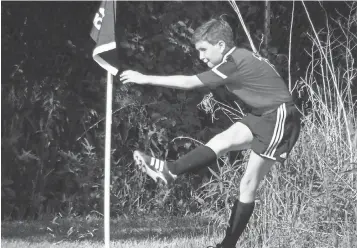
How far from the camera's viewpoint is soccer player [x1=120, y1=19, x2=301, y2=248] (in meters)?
5.59

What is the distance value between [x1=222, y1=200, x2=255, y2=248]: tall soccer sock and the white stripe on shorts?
0.43 metres

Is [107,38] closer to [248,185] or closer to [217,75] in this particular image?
[217,75]

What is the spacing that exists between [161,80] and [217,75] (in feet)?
1.14

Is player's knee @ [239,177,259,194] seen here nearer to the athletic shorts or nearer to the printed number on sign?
the athletic shorts

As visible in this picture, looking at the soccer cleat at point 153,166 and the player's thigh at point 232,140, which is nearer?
the soccer cleat at point 153,166

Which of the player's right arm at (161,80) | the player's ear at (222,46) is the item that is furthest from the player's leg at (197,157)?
the player's ear at (222,46)

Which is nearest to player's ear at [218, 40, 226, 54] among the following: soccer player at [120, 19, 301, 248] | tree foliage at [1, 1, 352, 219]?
soccer player at [120, 19, 301, 248]

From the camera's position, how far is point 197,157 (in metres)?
5.61

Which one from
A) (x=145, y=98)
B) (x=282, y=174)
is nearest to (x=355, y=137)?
(x=282, y=174)

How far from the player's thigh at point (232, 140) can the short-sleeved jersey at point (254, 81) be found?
0.15 m

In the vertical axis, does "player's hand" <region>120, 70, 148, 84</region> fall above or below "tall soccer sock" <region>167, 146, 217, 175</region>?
Result: above

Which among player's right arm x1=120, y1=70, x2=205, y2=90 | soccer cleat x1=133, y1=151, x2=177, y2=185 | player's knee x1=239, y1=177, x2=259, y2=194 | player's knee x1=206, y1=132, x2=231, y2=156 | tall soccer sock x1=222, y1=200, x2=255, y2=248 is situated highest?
player's right arm x1=120, y1=70, x2=205, y2=90

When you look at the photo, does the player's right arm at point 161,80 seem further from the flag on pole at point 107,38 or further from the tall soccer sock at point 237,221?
the tall soccer sock at point 237,221

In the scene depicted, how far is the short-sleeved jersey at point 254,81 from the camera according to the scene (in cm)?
568
